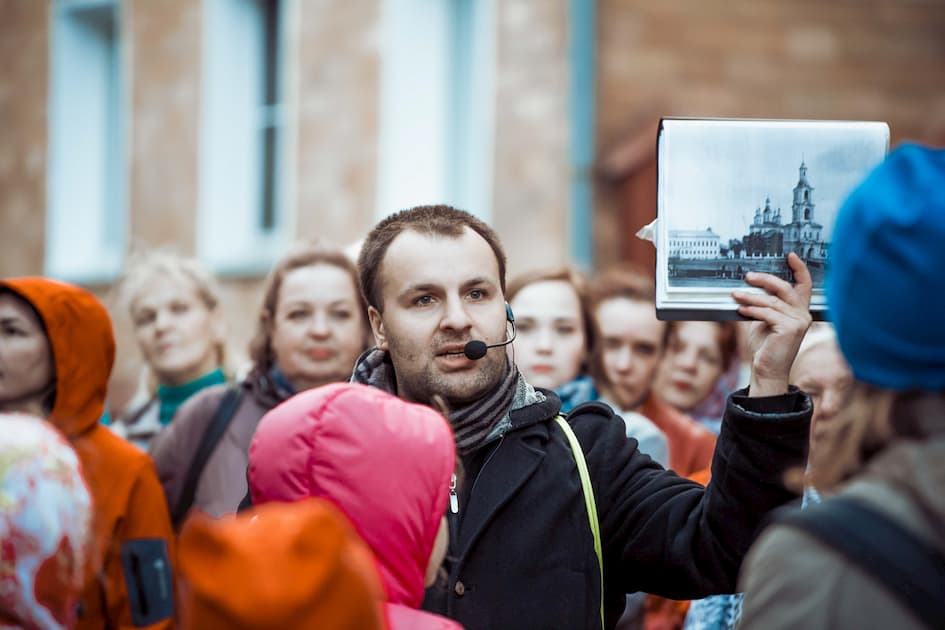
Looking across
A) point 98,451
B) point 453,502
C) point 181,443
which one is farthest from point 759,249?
point 181,443

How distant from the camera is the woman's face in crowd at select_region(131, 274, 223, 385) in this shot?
589 centimetres

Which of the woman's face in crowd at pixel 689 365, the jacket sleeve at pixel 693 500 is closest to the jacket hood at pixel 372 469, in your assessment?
the jacket sleeve at pixel 693 500

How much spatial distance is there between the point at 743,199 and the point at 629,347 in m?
2.67

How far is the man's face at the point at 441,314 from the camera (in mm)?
3215

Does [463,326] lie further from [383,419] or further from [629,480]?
[383,419]

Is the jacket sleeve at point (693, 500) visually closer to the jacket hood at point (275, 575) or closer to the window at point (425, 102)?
the jacket hood at point (275, 575)

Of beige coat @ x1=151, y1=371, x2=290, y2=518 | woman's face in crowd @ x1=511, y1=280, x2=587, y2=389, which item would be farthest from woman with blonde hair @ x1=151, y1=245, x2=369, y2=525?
woman's face in crowd @ x1=511, y1=280, x2=587, y2=389

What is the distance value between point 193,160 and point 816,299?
10151 millimetres

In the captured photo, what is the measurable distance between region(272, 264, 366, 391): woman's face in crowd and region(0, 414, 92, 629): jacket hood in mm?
1811

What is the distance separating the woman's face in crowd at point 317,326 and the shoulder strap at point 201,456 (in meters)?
0.30

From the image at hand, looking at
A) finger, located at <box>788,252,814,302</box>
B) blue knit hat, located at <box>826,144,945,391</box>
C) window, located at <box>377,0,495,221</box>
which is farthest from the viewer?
window, located at <box>377,0,495,221</box>

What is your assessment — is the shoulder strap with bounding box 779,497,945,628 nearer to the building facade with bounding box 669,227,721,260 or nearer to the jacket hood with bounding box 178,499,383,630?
the jacket hood with bounding box 178,499,383,630

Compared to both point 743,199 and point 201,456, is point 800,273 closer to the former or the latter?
point 743,199

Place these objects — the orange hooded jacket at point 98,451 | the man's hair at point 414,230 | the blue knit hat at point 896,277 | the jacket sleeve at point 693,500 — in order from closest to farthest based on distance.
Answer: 1. the blue knit hat at point 896,277
2. the jacket sleeve at point 693,500
3. the man's hair at point 414,230
4. the orange hooded jacket at point 98,451
